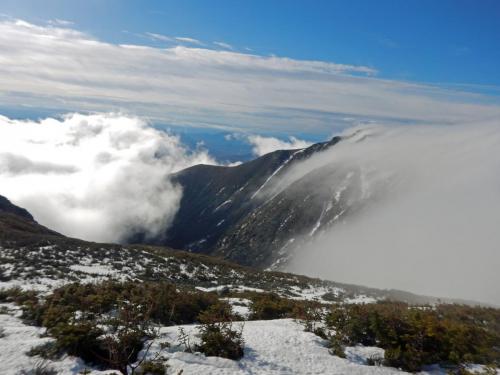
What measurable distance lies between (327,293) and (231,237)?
16755 cm

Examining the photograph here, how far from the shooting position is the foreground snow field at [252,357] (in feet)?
35.4

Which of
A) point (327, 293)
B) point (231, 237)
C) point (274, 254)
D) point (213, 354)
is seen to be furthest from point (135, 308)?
point (231, 237)

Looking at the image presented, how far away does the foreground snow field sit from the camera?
10.8 m

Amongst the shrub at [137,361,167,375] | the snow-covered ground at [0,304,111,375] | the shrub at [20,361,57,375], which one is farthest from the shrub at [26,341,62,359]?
the shrub at [137,361,167,375]

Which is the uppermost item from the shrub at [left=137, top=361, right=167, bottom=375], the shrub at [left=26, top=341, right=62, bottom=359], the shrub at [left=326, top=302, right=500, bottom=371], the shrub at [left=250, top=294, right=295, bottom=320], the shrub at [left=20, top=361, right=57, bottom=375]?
the shrub at [left=326, top=302, right=500, bottom=371]

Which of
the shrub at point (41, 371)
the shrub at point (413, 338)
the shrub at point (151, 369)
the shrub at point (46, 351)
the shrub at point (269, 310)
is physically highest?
the shrub at point (413, 338)

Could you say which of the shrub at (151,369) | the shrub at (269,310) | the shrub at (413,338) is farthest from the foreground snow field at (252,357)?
the shrub at (269,310)

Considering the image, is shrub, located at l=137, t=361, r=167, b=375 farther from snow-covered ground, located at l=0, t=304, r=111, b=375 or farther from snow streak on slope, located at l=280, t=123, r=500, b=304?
snow streak on slope, located at l=280, t=123, r=500, b=304

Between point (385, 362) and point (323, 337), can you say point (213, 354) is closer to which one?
point (323, 337)

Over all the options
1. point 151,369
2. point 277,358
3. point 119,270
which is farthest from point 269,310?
point 119,270

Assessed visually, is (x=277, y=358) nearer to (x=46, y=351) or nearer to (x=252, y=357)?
(x=252, y=357)

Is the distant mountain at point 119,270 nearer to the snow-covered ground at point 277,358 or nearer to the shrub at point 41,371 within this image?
the shrub at point 41,371

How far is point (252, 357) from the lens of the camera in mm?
11828

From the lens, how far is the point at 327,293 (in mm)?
33875
